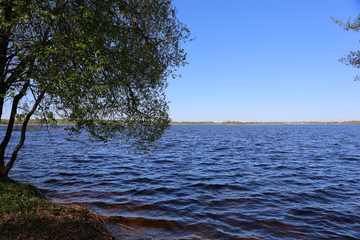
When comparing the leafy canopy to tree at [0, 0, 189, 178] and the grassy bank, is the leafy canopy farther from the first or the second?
the grassy bank

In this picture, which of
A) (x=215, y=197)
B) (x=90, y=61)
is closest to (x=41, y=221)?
(x=90, y=61)

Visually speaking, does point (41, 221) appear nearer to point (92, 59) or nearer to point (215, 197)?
point (92, 59)

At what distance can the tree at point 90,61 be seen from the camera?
8445 millimetres

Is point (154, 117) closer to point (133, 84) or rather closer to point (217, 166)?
point (133, 84)

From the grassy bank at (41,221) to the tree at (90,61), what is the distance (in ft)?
11.3

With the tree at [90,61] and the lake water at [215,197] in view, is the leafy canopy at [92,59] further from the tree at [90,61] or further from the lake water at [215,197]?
the lake water at [215,197]

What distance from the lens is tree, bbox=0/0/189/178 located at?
8445mm

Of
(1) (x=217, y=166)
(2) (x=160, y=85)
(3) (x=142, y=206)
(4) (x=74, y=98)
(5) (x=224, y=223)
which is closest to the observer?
(4) (x=74, y=98)

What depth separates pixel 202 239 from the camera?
1028cm

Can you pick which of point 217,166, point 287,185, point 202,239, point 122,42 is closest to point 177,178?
point 217,166

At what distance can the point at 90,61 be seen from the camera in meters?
8.73

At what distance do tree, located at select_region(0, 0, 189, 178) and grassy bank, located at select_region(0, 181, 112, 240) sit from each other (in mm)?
3431

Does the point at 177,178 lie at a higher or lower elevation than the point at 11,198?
lower

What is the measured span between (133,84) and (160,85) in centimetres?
182
